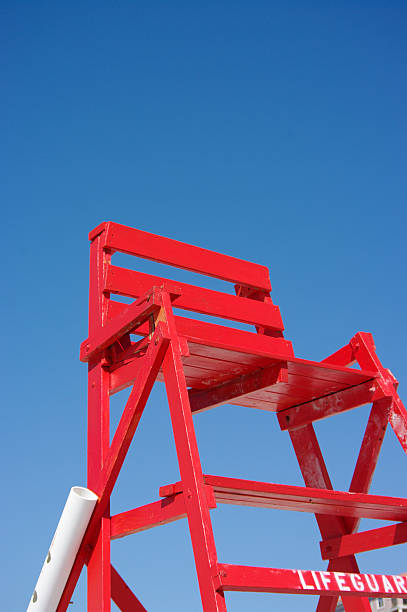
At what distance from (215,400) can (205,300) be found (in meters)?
0.79

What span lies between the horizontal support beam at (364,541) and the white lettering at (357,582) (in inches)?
53.4

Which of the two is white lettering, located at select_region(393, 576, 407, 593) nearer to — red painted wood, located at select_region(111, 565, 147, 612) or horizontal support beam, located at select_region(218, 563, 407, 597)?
horizontal support beam, located at select_region(218, 563, 407, 597)

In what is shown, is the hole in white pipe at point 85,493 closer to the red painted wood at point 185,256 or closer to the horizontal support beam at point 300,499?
the horizontal support beam at point 300,499

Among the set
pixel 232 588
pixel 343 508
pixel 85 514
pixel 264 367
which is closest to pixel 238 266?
pixel 264 367

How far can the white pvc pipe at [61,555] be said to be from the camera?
4141 millimetres

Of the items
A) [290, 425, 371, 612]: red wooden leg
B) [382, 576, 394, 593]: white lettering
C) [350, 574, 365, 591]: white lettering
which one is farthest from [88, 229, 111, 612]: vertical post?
[290, 425, 371, 612]: red wooden leg

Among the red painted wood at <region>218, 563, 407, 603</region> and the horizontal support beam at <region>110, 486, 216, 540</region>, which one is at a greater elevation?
the horizontal support beam at <region>110, 486, 216, 540</region>

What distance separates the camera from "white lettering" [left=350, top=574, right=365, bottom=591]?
12.7 ft

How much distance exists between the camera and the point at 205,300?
534cm

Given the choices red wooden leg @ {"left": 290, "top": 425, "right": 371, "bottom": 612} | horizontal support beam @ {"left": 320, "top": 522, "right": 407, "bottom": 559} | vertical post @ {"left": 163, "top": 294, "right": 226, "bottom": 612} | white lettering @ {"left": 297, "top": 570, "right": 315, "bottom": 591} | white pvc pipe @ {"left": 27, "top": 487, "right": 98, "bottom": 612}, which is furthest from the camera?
red wooden leg @ {"left": 290, "top": 425, "right": 371, "bottom": 612}

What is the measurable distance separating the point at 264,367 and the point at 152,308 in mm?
1354

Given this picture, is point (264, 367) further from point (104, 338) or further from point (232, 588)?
point (232, 588)

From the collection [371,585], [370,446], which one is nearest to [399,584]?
[371,585]

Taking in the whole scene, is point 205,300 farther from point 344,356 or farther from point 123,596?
point 123,596
